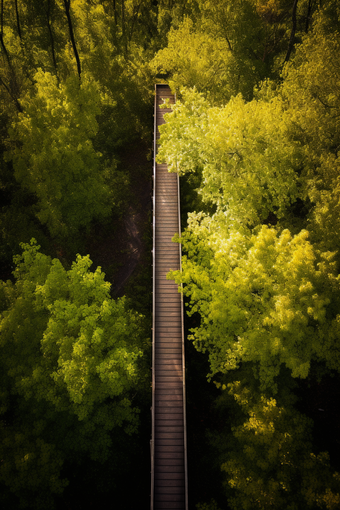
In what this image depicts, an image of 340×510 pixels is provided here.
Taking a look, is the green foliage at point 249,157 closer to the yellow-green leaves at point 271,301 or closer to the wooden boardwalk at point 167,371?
the yellow-green leaves at point 271,301

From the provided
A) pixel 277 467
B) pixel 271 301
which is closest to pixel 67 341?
pixel 271 301

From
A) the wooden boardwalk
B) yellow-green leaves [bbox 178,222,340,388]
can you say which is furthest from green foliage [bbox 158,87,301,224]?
the wooden boardwalk

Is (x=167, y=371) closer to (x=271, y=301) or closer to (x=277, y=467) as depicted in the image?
(x=277, y=467)

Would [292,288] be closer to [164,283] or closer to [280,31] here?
[164,283]

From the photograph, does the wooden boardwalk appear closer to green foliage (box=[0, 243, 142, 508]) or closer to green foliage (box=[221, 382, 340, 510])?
green foliage (box=[0, 243, 142, 508])

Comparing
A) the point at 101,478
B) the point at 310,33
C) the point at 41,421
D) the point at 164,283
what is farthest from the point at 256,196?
the point at 101,478

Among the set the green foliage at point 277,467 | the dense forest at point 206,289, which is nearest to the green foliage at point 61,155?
the dense forest at point 206,289
